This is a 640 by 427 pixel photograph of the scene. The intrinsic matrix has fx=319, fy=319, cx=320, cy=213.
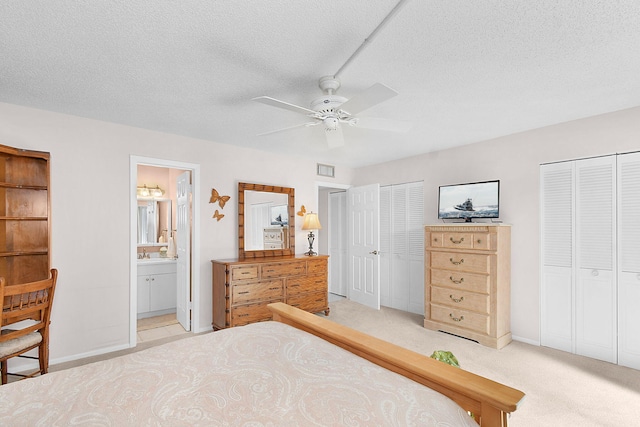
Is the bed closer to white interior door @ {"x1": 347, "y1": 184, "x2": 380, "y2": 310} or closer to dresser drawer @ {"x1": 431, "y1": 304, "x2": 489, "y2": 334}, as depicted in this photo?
dresser drawer @ {"x1": 431, "y1": 304, "x2": 489, "y2": 334}

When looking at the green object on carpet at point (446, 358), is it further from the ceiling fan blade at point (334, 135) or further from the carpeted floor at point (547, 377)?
the ceiling fan blade at point (334, 135)

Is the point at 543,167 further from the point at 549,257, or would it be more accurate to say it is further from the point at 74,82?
the point at 74,82

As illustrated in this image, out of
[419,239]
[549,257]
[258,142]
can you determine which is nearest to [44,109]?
[258,142]

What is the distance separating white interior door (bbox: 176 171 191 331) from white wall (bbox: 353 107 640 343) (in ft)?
11.8

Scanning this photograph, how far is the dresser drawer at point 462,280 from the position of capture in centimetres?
362

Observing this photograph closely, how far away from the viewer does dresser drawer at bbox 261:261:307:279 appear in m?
4.08

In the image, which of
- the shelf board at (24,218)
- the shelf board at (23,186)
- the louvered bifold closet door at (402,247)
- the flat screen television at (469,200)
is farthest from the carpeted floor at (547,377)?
the shelf board at (23,186)

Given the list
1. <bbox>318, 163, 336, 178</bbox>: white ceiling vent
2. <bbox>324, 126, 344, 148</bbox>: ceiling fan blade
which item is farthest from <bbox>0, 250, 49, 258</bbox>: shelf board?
<bbox>318, 163, 336, 178</bbox>: white ceiling vent

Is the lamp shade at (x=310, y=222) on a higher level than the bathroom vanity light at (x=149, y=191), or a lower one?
lower

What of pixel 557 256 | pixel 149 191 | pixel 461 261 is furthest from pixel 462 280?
pixel 149 191

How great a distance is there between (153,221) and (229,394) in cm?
484

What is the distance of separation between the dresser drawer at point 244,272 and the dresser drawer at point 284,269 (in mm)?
126

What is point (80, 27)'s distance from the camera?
1.77 m

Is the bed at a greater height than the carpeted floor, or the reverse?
the bed
